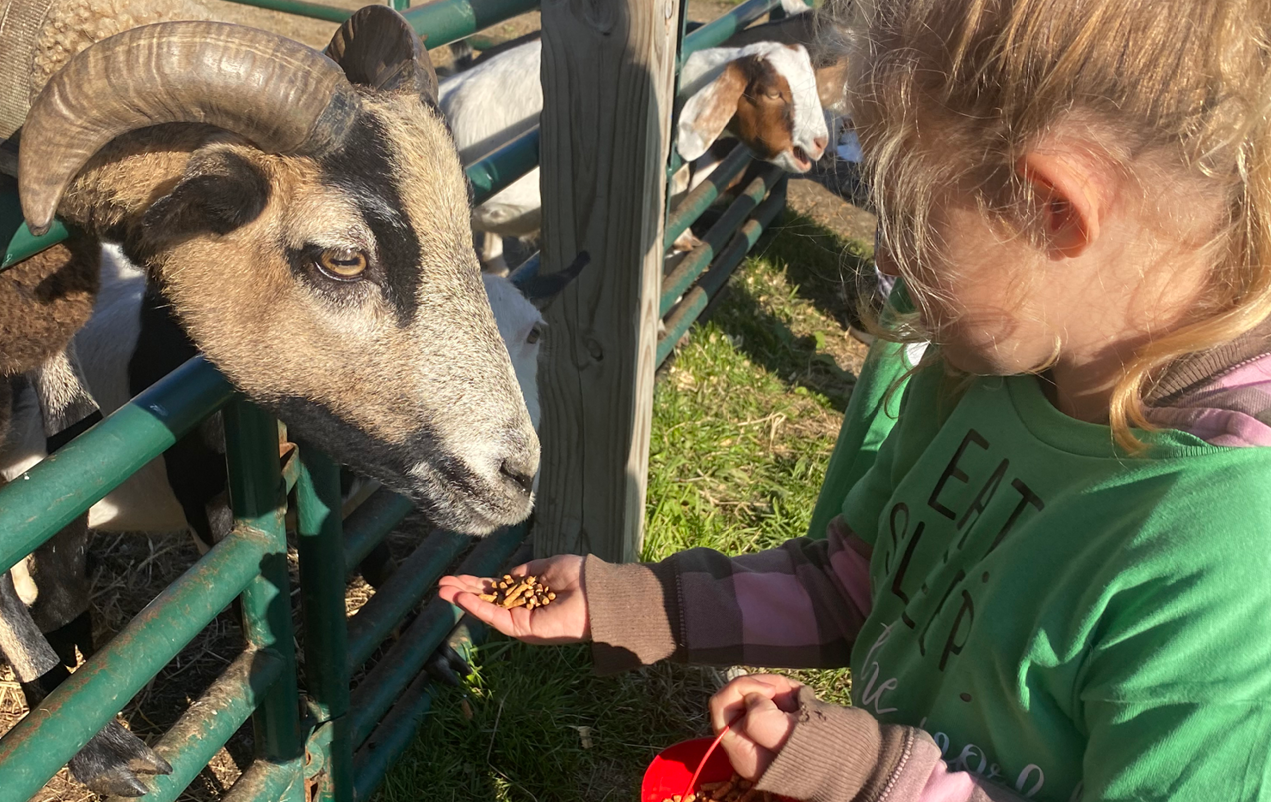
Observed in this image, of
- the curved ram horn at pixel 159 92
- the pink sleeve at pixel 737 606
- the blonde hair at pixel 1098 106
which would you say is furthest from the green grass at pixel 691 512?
the curved ram horn at pixel 159 92

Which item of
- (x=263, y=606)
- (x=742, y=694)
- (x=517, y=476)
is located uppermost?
(x=742, y=694)

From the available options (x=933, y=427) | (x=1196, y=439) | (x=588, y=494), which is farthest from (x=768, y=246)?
(x=1196, y=439)

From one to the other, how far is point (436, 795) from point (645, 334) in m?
1.25

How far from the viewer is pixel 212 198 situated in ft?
6.15

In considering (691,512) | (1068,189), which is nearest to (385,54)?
(1068,189)

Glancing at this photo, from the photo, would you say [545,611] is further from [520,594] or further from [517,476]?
[517,476]

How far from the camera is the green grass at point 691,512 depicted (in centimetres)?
261

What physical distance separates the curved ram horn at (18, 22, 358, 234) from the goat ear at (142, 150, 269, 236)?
5.4 inches

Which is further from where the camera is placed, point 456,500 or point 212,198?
point 456,500

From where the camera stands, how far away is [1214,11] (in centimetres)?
95

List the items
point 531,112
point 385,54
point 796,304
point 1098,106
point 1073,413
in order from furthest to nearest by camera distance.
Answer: point 796,304 → point 531,112 → point 385,54 → point 1073,413 → point 1098,106

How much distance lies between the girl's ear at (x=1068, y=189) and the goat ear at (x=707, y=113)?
384cm

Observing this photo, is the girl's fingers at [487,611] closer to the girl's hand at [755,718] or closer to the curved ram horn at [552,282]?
the girl's hand at [755,718]

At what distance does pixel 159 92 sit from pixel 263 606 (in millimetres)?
892
